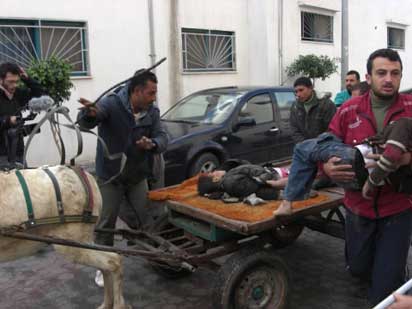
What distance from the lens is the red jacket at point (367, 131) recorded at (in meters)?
2.77

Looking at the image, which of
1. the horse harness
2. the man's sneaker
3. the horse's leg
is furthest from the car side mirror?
the horse harness

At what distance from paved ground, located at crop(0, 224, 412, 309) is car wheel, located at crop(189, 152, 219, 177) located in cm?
224

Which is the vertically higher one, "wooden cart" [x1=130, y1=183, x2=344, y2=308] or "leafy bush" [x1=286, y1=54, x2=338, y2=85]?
"leafy bush" [x1=286, y1=54, x2=338, y2=85]

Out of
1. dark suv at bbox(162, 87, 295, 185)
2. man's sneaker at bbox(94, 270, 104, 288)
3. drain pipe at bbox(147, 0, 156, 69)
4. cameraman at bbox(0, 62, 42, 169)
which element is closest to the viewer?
man's sneaker at bbox(94, 270, 104, 288)

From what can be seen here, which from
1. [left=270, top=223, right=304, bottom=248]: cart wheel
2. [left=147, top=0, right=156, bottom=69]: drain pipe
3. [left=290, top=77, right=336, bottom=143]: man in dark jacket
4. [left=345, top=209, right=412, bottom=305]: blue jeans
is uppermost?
[left=147, top=0, right=156, bottom=69]: drain pipe

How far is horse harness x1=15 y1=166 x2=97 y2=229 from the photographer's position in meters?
2.99

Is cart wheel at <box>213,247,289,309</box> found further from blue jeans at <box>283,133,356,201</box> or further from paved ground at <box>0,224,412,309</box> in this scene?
blue jeans at <box>283,133,356,201</box>

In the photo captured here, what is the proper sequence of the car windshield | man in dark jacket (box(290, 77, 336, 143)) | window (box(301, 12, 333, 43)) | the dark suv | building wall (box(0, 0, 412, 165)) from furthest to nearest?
window (box(301, 12, 333, 43))
building wall (box(0, 0, 412, 165))
the car windshield
the dark suv
man in dark jacket (box(290, 77, 336, 143))

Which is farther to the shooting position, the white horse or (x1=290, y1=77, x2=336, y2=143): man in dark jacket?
(x1=290, y1=77, x2=336, y2=143): man in dark jacket

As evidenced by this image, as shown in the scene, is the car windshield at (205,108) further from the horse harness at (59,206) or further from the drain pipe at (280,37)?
the drain pipe at (280,37)

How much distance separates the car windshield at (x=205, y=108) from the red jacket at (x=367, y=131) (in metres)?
4.39

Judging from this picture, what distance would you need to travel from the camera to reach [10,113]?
4938 millimetres

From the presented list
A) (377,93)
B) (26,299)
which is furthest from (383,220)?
(26,299)

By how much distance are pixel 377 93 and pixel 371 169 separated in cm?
49
